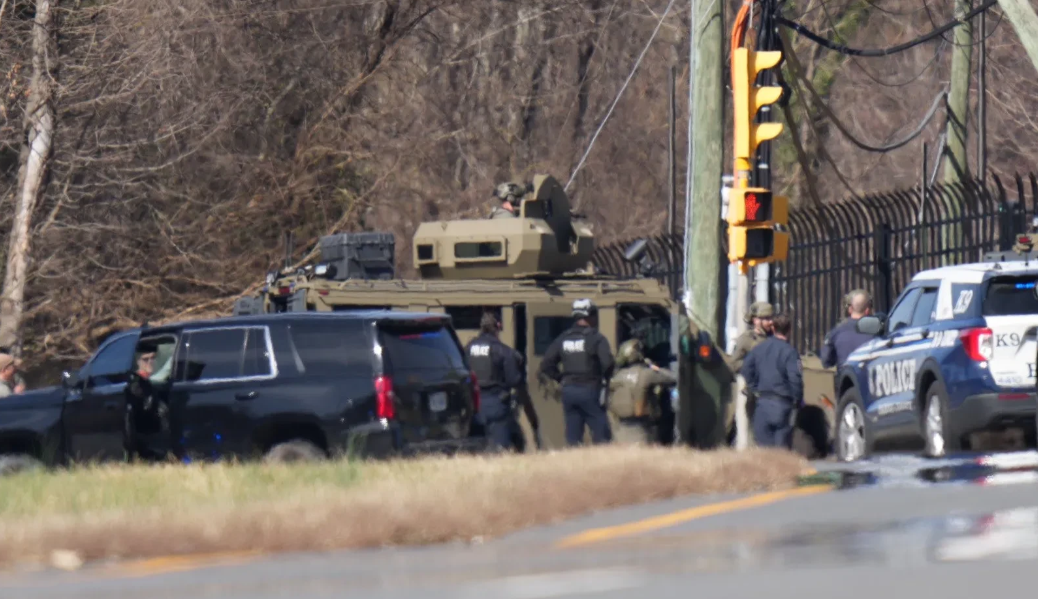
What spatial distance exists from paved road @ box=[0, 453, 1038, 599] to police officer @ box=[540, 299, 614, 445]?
553cm

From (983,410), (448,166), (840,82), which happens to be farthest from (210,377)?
(840,82)

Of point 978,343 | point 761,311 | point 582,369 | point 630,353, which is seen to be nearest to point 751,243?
point 761,311

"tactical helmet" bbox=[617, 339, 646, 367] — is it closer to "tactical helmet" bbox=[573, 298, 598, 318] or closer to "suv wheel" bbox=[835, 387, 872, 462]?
"tactical helmet" bbox=[573, 298, 598, 318]

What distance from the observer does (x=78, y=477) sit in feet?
39.5

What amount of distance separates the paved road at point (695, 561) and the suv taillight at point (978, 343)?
2723 mm

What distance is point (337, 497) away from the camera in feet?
33.1

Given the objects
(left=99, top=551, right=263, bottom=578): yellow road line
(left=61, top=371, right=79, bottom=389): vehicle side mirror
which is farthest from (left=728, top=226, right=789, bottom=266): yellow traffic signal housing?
(left=99, top=551, right=263, bottom=578): yellow road line

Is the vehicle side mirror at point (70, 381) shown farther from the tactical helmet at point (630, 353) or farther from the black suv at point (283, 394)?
the tactical helmet at point (630, 353)

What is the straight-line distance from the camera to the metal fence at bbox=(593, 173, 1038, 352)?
19359 millimetres

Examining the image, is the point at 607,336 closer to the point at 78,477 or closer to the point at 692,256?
the point at 692,256

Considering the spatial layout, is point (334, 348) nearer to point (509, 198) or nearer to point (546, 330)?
point (546, 330)

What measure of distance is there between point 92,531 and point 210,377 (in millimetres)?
4701

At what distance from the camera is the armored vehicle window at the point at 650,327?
56.5 feet

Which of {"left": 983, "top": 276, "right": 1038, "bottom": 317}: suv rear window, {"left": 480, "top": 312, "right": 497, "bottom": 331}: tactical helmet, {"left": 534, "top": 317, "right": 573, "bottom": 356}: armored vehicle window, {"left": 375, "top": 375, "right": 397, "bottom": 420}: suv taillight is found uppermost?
{"left": 983, "top": 276, "right": 1038, "bottom": 317}: suv rear window
